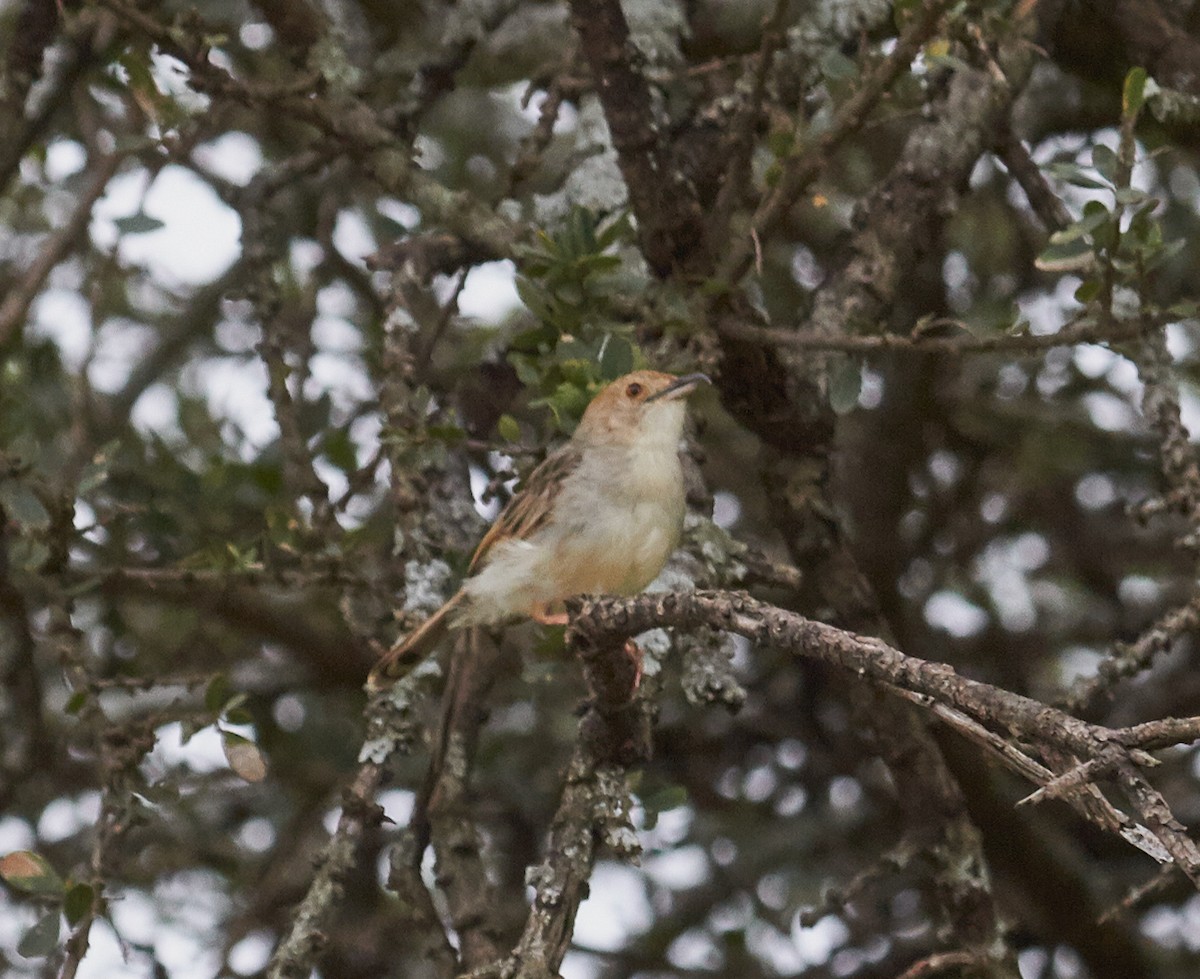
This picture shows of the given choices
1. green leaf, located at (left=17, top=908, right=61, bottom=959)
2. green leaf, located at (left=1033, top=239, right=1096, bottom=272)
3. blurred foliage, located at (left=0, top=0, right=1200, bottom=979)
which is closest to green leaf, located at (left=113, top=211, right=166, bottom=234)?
blurred foliage, located at (left=0, top=0, right=1200, bottom=979)

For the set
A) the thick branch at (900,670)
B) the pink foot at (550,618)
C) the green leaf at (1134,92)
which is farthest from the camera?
the pink foot at (550,618)

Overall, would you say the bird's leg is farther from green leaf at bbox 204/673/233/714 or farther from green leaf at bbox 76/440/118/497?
green leaf at bbox 76/440/118/497

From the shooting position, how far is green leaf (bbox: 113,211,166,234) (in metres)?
3.89

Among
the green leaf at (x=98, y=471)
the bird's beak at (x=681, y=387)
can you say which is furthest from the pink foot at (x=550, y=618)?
the green leaf at (x=98, y=471)

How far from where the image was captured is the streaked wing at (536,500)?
3691 mm

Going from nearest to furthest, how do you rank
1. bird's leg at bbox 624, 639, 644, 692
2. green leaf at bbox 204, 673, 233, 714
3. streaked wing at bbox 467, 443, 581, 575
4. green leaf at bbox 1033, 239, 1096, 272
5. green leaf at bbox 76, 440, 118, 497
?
bird's leg at bbox 624, 639, 644, 692, green leaf at bbox 1033, 239, 1096, 272, green leaf at bbox 204, 673, 233, 714, green leaf at bbox 76, 440, 118, 497, streaked wing at bbox 467, 443, 581, 575

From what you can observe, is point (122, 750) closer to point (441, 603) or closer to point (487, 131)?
point (441, 603)

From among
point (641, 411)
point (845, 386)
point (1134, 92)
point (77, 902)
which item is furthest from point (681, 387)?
point (77, 902)

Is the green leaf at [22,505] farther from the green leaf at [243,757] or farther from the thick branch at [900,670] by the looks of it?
the thick branch at [900,670]

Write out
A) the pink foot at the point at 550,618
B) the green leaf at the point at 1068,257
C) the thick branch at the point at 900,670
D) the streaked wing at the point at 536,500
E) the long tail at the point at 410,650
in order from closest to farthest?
the thick branch at the point at 900,670 → the green leaf at the point at 1068,257 → the long tail at the point at 410,650 → the pink foot at the point at 550,618 → the streaked wing at the point at 536,500

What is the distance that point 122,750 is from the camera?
127 inches

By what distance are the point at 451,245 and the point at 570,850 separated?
1.72 metres

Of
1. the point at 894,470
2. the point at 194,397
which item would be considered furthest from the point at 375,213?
the point at 894,470

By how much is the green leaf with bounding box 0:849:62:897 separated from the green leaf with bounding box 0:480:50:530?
0.71 metres
